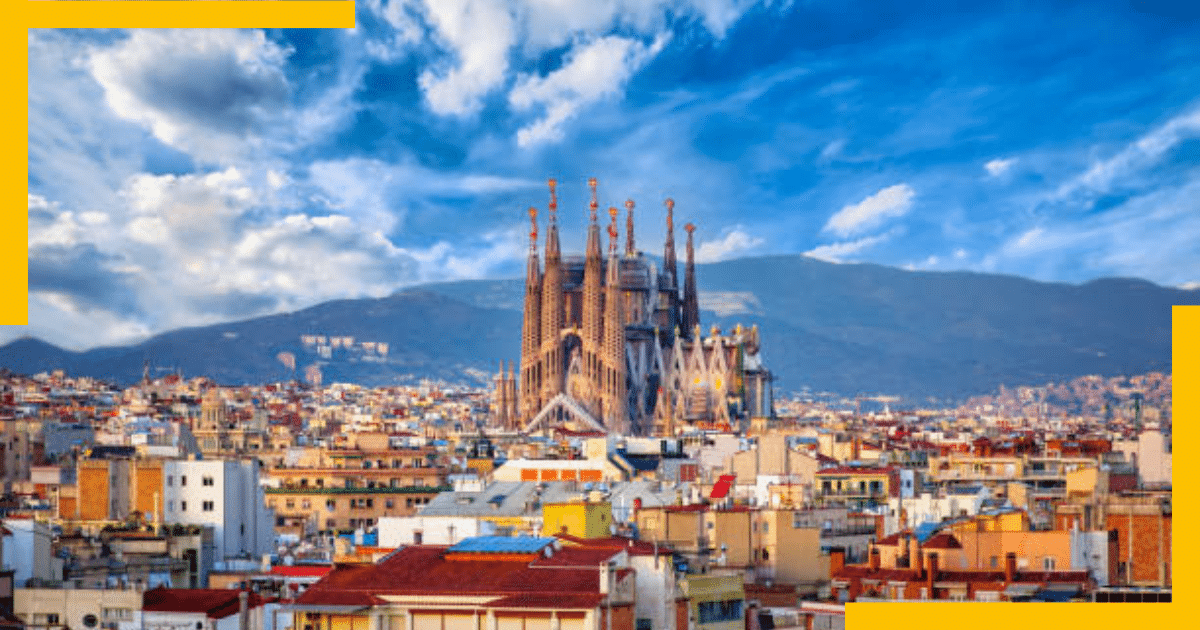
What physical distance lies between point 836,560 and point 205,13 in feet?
56.2

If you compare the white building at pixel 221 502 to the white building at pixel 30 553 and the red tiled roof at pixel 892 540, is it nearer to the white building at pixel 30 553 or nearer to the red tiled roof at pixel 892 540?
the white building at pixel 30 553

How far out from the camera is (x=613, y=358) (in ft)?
283

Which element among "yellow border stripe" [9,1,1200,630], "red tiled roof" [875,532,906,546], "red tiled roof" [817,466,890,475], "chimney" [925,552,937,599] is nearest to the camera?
"yellow border stripe" [9,1,1200,630]

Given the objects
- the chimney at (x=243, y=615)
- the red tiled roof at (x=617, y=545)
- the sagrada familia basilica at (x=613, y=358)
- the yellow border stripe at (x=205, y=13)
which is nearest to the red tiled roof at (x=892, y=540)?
the red tiled roof at (x=617, y=545)

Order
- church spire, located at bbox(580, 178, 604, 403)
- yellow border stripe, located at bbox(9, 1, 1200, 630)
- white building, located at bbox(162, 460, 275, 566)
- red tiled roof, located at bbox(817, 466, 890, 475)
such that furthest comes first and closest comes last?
church spire, located at bbox(580, 178, 604, 403), red tiled roof, located at bbox(817, 466, 890, 475), white building, located at bbox(162, 460, 275, 566), yellow border stripe, located at bbox(9, 1, 1200, 630)

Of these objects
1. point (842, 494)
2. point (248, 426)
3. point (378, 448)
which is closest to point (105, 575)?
point (842, 494)

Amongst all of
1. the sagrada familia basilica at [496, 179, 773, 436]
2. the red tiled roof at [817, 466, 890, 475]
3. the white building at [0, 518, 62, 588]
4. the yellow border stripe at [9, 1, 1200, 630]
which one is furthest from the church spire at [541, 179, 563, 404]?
the yellow border stripe at [9, 1, 1200, 630]

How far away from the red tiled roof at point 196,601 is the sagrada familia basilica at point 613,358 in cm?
6324

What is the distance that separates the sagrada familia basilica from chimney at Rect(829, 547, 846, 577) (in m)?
55.6

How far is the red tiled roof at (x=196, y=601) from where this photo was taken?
56.9 feet

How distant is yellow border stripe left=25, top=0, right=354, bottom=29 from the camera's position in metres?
8.73

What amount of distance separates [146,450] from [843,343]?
13333 centimetres

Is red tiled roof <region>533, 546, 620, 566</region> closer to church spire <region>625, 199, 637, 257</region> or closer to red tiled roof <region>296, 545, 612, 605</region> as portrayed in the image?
red tiled roof <region>296, 545, 612, 605</region>

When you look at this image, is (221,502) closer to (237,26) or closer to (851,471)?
(851,471)
